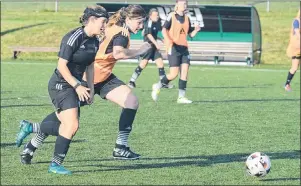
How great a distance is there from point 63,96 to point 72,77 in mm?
448

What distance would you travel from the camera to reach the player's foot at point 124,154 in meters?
10.1

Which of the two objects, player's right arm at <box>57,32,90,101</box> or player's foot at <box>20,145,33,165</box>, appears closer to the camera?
player's right arm at <box>57,32,90,101</box>

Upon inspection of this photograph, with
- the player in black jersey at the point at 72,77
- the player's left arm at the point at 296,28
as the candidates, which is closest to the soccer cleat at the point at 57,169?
the player in black jersey at the point at 72,77

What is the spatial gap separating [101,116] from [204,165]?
17.3 ft

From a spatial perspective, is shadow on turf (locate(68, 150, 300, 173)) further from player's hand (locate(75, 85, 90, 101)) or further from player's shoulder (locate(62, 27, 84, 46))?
player's shoulder (locate(62, 27, 84, 46))

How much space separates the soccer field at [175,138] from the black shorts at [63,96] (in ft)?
2.61

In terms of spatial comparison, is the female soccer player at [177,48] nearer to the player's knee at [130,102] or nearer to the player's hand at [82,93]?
the player's knee at [130,102]

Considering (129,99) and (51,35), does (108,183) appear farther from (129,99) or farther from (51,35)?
(51,35)

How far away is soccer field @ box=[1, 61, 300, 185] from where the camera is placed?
29.9 feet

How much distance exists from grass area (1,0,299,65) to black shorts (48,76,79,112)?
28221 millimetres

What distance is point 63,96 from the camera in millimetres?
8930

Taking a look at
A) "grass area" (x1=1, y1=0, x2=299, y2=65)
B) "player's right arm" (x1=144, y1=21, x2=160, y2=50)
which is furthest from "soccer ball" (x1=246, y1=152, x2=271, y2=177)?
"grass area" (x1=1, y1=0, x2=299, y2=65)

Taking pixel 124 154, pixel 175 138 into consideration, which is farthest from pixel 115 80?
pixel 175 138

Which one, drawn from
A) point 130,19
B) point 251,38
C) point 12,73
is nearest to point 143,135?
point 130,19
